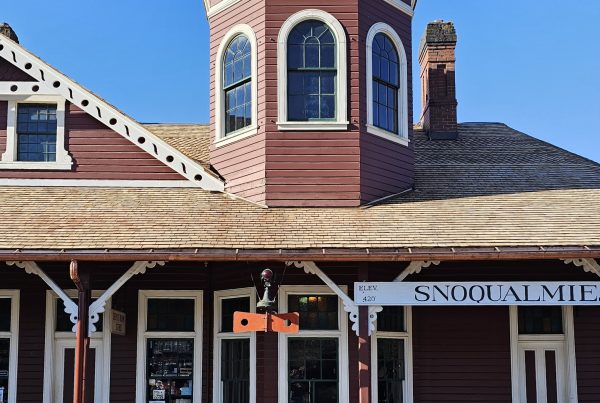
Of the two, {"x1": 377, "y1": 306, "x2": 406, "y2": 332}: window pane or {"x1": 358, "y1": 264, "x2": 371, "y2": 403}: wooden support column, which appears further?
{"x1": 377, "y1": 306, "x2": 406, "y2": 332}: window pane

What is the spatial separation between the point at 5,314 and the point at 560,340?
8.61 meters

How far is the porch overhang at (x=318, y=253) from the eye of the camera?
447 inches

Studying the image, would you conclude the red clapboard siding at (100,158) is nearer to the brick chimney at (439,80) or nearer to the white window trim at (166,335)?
the white window trim at (166,335)

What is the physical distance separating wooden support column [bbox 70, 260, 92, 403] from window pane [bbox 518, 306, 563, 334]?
6.54 meters

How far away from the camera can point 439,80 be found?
59.6 ft

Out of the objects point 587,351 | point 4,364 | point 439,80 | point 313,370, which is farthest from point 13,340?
point 439,80

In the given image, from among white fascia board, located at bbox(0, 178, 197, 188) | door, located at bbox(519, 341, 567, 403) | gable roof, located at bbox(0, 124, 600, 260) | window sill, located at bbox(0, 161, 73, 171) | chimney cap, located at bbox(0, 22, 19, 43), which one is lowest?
door, located at bbox(519, 341, 567, 403)

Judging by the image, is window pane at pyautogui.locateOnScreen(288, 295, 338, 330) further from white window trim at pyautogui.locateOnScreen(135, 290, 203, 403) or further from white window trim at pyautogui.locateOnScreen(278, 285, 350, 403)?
white window trim at pyautogui.locateOnScreen(135, 290, 203, 403)

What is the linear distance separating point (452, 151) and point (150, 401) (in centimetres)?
734

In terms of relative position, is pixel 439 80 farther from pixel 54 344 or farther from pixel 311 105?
pixel 54 344

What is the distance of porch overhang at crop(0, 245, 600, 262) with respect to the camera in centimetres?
1135

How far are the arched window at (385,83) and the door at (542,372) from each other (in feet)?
14.0

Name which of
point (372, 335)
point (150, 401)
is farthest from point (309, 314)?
point (150, 401)

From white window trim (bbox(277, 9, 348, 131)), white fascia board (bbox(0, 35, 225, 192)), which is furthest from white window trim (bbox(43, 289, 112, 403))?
white window trim (bbox(277, 9, 348, 131))
